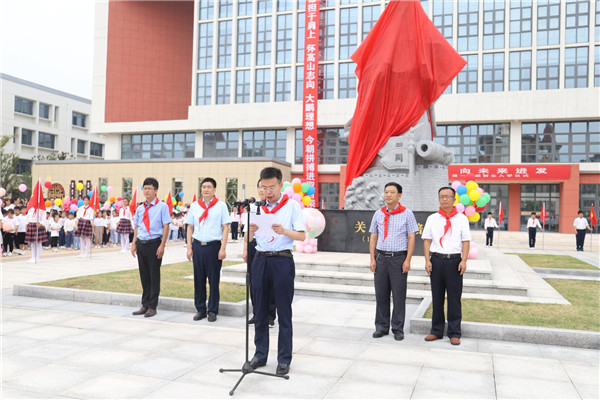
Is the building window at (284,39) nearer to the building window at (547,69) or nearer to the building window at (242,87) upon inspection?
the building window at (242,87)

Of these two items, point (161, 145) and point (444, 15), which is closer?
point (444, 15)

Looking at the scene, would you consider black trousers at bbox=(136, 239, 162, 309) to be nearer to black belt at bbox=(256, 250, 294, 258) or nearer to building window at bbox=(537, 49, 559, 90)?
Answer: black belt at bbox=(256, 250, 294, 258)

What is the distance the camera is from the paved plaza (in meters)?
3.59

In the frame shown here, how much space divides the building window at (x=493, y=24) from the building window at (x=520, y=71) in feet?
4.53

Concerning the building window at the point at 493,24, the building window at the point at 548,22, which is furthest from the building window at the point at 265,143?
the building window at the point at 548,22

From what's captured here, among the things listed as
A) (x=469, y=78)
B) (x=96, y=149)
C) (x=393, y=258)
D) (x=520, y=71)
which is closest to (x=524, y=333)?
(x=393, y=258)

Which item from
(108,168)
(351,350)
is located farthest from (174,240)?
(351,350)

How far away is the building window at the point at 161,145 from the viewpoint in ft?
130

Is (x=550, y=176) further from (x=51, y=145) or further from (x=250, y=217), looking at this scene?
(x=51, y=145)

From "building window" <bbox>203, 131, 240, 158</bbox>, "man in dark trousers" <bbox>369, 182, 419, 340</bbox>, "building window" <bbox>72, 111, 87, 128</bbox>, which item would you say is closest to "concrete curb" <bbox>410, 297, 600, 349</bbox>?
"man in dark trousers" <bbox>369, 182, 419, 340</bbox>

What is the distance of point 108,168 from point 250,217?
35.5 meters

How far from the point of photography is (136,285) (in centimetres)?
794

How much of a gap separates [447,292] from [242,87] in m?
35.9

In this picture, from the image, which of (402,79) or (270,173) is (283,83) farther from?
(270,173)
